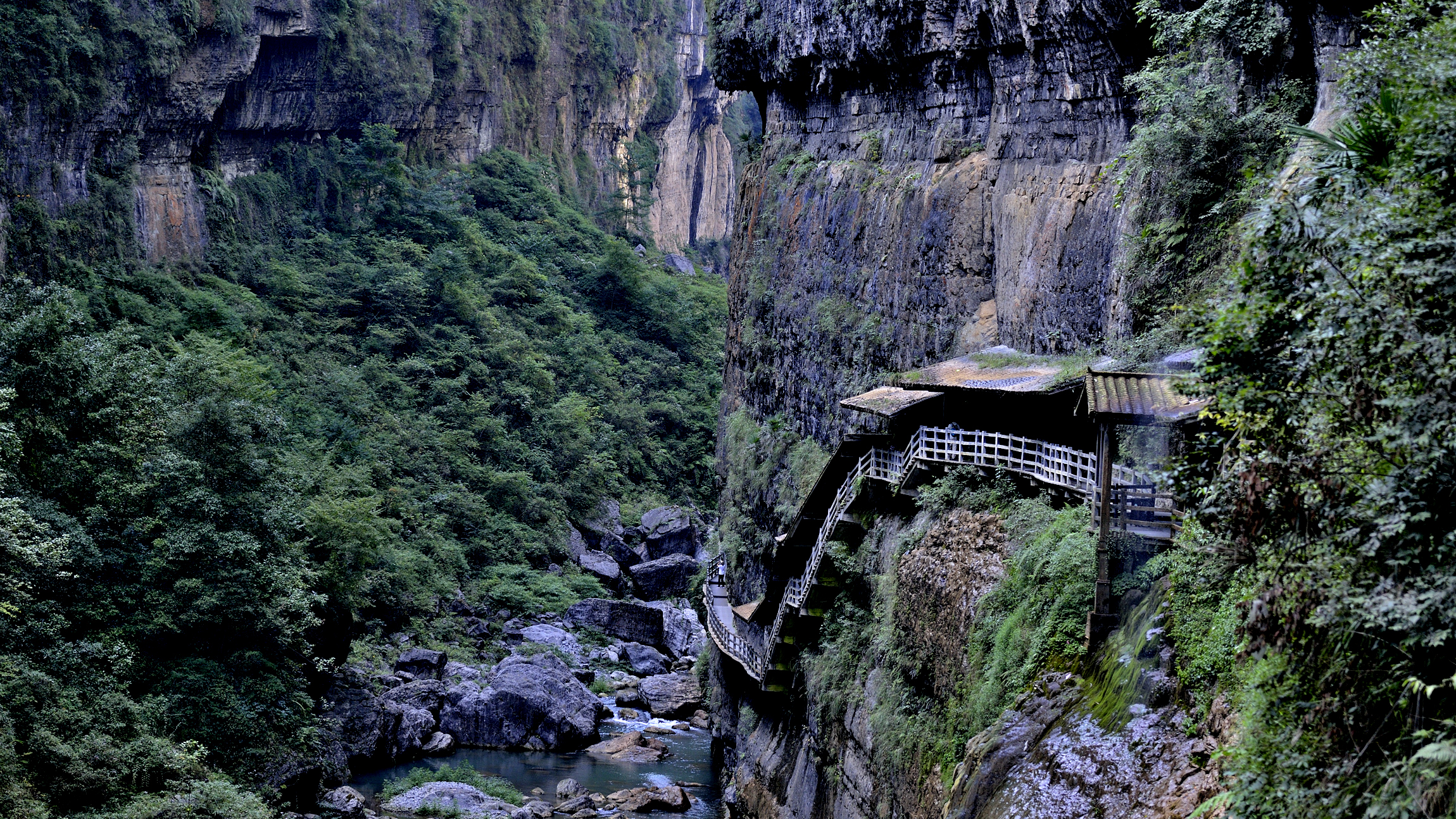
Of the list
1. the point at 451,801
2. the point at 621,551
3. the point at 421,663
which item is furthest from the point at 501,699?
the point at 621,551

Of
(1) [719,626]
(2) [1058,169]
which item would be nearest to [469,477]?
(1) [719,626]

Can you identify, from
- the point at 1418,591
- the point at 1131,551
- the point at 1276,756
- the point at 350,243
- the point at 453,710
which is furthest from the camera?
the point at 350,243

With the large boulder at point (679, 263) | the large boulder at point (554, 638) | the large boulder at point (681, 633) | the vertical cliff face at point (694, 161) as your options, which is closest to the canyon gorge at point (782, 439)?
the large boulder at point (554, 638)

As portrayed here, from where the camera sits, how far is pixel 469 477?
48250 mm

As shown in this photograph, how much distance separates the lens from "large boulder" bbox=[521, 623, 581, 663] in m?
40.0

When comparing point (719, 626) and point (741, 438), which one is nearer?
point (719, 626)

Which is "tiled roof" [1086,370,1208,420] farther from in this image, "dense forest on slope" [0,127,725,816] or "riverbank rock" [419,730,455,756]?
"riverbank rock" [419,730,455,756]

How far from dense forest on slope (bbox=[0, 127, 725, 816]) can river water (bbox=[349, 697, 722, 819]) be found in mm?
3403

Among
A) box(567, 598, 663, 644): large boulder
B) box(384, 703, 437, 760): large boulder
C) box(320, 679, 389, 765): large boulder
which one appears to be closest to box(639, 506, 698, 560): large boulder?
box(567, 598, 663, 644): large boulder

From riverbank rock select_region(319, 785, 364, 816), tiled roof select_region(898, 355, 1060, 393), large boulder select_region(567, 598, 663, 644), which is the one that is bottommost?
large boulder select_region(567, 598, 663, 644)

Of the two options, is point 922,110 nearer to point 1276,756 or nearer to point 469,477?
point 1276,756

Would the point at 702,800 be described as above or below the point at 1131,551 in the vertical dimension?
below

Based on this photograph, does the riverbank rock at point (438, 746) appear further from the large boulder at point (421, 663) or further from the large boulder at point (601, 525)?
the large boulder at point (601, 525)

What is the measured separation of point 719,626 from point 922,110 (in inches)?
534
